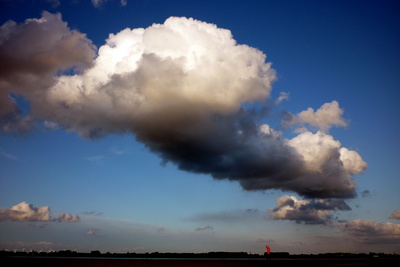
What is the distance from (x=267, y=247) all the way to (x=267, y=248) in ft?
0.84

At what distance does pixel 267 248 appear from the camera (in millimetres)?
55250

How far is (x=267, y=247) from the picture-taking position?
55.1m
